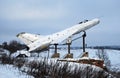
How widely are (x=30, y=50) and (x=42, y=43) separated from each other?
4.71ft

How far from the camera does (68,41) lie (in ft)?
105

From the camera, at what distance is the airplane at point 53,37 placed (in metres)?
32.0

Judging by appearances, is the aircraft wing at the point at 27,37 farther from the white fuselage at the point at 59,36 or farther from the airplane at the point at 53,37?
the white fuselage at the point at 59,36

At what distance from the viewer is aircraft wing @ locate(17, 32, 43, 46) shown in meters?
37.4

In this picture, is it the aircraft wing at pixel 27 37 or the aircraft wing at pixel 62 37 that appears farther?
the aircraft wing at pixel 27 37

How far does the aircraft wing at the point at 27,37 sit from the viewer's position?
37356 millimetres

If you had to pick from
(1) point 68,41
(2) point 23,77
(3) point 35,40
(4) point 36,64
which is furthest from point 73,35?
(2) point 23,77

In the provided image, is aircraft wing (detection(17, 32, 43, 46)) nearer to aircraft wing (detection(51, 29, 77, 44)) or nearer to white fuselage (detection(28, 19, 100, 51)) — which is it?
white fuselage (detection(28, 19, 100, 51))

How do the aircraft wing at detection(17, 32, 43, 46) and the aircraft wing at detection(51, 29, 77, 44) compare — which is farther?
the aircraft wing at detection(17, 32, 43, 46)

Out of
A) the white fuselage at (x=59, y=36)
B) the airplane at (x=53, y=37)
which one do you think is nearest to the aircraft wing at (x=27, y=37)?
the airplane at (x=53, y=37)

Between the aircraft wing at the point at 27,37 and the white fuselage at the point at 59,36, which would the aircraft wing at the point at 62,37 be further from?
the aircraft wing at the point at 27,37

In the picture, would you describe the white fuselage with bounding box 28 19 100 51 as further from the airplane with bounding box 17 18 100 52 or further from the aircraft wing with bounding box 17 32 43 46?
the aircraft wing with bounding box 17 32 43 46

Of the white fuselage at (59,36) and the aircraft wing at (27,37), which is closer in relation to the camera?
the white fuselage at (59,36)

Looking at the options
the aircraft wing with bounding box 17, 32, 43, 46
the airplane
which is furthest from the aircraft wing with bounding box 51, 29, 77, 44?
the aircraft wing with bounding box 17, 32, 43, 46
